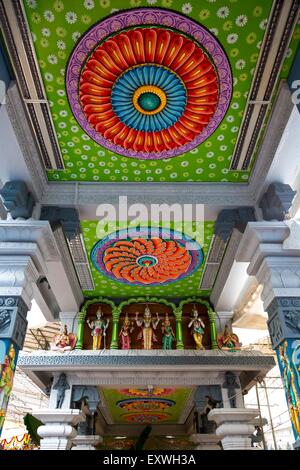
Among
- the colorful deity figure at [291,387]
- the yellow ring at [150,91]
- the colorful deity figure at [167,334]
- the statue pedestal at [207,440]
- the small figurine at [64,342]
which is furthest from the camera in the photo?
the statue pedestal at [207,440]

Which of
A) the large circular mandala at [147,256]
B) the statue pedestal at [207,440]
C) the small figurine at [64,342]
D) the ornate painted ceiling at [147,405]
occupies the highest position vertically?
the large circular mandala at [147,256]

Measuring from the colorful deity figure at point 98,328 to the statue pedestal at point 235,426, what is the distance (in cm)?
267

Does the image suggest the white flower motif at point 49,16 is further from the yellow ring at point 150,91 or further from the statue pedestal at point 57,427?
the statue pedestal at point 57,427

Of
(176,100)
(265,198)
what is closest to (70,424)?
(265,198)

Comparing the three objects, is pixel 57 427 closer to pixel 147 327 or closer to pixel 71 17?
pixel 147 327

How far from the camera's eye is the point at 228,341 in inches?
299

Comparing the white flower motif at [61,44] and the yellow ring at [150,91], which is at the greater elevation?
the yellow ring at [150,91]

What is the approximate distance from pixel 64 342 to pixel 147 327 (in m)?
1.75

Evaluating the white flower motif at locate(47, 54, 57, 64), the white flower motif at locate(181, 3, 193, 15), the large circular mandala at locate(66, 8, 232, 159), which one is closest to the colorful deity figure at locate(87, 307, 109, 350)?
the large circular mandala at locate(66, 8, 232, 159)

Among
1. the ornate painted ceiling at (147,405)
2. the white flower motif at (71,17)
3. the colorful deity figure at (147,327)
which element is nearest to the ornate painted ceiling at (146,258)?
the colorful deity figure at (147,327)

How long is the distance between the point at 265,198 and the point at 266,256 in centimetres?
81

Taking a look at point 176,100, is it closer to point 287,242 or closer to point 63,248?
point 287,242

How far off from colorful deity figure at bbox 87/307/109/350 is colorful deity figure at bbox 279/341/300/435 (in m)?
4.48

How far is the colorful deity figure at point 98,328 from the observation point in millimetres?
7594
